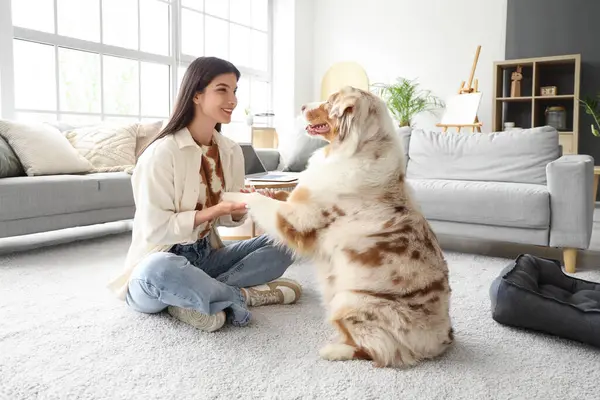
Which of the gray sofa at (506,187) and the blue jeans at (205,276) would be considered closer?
the blue jeans at (205,276)

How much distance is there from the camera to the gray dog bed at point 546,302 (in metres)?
1.83

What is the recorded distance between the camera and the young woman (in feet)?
6.03

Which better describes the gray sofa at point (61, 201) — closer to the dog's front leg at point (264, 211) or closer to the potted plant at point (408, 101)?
the dog's front leg at point (264, 211)

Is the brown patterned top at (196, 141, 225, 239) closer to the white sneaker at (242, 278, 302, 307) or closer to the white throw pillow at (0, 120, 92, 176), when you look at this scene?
the white sneaker at (242, 278, 302, 307)

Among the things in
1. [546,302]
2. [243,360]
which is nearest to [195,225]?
[243,360]

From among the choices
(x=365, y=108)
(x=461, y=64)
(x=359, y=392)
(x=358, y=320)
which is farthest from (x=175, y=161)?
(x=461, y=64)

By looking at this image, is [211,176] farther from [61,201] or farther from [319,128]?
[61,201]

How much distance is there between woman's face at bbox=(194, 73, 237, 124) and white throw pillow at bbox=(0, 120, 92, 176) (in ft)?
6.82

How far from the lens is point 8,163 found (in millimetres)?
3385

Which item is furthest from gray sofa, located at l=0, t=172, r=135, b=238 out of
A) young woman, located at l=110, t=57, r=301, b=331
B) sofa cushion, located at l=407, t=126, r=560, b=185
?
sofa cushion, located at l=407, t=126, r=560, b=185

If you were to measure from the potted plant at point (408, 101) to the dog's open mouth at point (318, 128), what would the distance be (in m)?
5.56

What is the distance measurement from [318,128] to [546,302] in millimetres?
1069

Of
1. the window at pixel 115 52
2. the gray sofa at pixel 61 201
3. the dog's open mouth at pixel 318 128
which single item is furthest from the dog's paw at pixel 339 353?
the window at pixel 115 52

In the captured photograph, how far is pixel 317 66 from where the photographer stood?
8.34m
